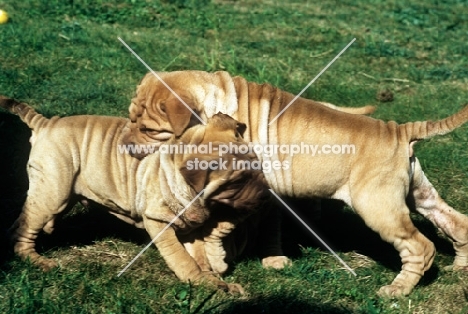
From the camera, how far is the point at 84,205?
5586mm

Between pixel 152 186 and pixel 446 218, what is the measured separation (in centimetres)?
195

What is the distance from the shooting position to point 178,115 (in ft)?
15.8

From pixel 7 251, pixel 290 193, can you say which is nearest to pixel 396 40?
pixel 290 193

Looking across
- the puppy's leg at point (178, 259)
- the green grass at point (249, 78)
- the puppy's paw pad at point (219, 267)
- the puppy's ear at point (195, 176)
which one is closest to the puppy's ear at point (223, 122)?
the puppy's ear at point (195, 176)

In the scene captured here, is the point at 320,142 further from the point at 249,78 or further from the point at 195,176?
the point at 249,78

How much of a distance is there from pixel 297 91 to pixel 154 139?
2.83 metres

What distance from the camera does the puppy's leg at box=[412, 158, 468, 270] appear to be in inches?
209

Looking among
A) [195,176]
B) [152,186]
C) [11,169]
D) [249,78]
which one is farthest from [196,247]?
[249,78]

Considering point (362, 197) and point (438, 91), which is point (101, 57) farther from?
point (362, 197)

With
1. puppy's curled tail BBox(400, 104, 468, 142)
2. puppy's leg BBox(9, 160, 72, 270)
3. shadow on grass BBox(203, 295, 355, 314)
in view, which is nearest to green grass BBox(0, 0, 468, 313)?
shadow on grass BBox(203, 295, 355, 314)

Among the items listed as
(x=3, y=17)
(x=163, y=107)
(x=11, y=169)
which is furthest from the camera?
(x=3, y=17)

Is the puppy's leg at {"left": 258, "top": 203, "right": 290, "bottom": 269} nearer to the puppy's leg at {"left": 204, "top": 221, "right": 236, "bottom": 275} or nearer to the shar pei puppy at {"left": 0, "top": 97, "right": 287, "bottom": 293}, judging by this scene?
the shar pei puppy at {"left": 0, "top": 97, "right": 287, "bottom": 293}

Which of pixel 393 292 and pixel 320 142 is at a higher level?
pixel 320 142

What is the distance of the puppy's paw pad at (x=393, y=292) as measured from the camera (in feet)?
16.1
